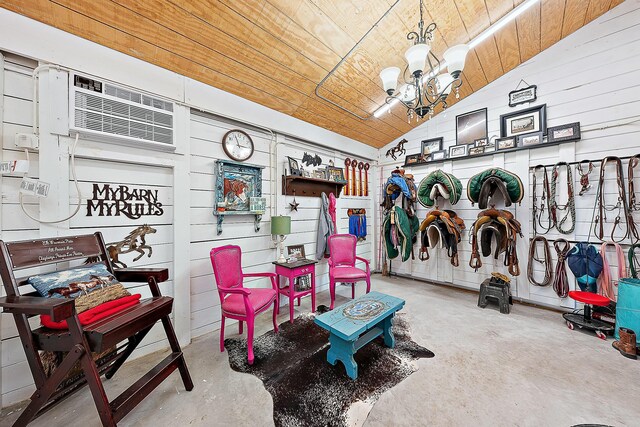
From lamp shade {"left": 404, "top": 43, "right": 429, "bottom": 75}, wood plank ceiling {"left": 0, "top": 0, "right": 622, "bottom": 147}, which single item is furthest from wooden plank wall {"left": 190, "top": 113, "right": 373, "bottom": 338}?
lamp shade {"left": 404, "top": 43, "right": 429, "bottom": 75}

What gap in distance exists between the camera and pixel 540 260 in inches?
120

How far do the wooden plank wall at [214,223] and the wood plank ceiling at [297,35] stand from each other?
0.51m

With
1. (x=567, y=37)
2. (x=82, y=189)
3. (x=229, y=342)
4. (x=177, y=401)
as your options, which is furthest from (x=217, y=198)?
(x=567, y=37)

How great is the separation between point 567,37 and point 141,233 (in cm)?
558

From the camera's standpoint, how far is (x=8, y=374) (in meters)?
1.54

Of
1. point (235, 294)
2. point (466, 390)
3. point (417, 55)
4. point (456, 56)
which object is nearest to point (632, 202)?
point (456, 56)

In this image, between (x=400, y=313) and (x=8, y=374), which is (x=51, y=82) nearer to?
(x=8, y=374)

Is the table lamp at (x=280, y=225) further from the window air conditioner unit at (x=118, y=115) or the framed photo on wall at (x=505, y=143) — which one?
the framed photo on wall at (x=505, y=143)

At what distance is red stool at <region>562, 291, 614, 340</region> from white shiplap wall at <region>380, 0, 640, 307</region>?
0.46m

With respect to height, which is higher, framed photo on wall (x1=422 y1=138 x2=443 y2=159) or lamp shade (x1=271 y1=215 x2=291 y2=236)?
framed photo on wall (x1=422 y1=138 x2=443 y2=159)

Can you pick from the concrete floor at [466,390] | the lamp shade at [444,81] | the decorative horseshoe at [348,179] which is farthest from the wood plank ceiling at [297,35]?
the concrete floor at [466,390]

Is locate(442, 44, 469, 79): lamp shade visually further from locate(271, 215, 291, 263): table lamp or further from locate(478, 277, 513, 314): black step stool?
locate(478, 277, 513, 314): black step stool

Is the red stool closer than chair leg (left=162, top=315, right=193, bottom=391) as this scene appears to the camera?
No

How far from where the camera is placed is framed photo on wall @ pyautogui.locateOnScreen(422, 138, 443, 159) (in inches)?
157
